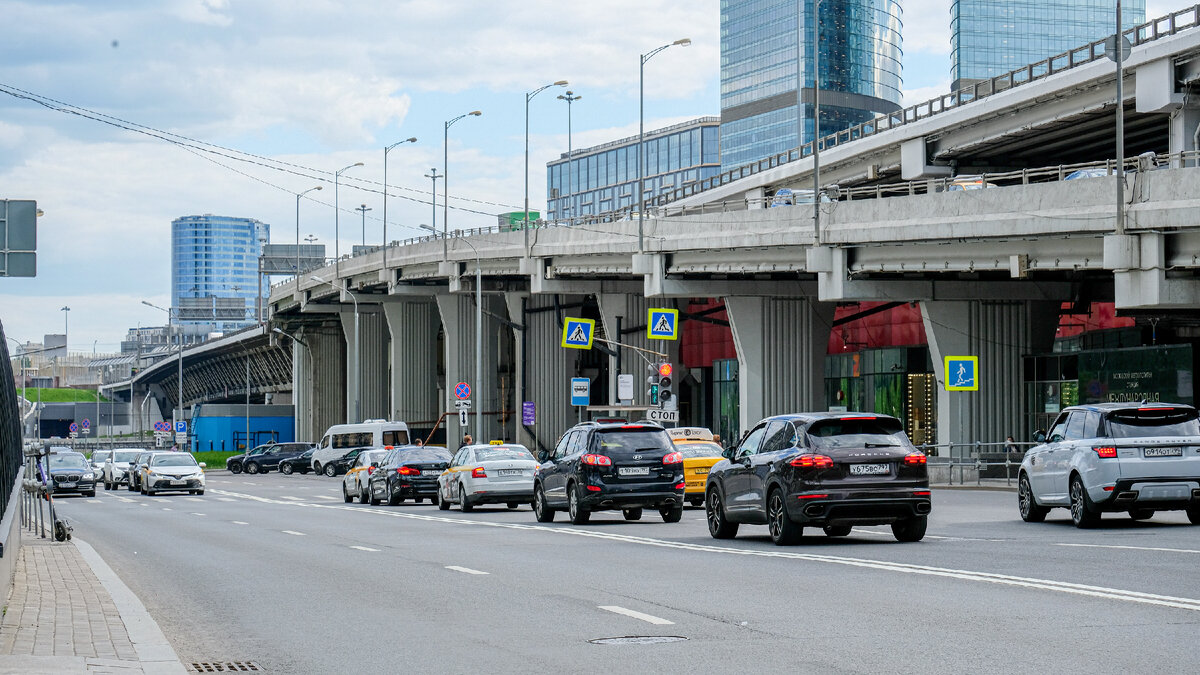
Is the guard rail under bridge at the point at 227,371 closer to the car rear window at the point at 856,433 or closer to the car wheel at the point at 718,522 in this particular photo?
the car wheel at the point at 718,522

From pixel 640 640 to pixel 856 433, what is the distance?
8816mm

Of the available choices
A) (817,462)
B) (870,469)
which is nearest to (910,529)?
(870,469)

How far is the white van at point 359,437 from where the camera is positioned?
7606 centimetres

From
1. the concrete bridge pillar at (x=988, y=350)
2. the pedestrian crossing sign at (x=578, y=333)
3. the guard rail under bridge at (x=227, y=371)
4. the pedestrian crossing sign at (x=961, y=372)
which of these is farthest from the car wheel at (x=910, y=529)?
the guard rail under bridge at (x=227, y=371)

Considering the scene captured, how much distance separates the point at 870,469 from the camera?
18.6 metres

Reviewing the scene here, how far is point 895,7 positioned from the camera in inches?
7057

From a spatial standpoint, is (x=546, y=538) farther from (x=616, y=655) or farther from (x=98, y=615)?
(x=616, y=655)

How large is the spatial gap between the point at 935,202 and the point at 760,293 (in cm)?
1597

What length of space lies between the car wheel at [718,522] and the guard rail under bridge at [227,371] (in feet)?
327

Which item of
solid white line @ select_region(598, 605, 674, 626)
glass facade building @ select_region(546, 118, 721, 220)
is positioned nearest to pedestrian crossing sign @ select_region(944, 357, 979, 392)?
solid white line @ select_region(598, 605, 674, 626)

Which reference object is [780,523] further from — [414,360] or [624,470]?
[414,360]

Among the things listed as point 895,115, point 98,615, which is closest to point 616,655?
point 98,615

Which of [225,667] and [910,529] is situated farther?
[910,529]

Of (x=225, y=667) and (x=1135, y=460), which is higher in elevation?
(x=1135, y=460)
